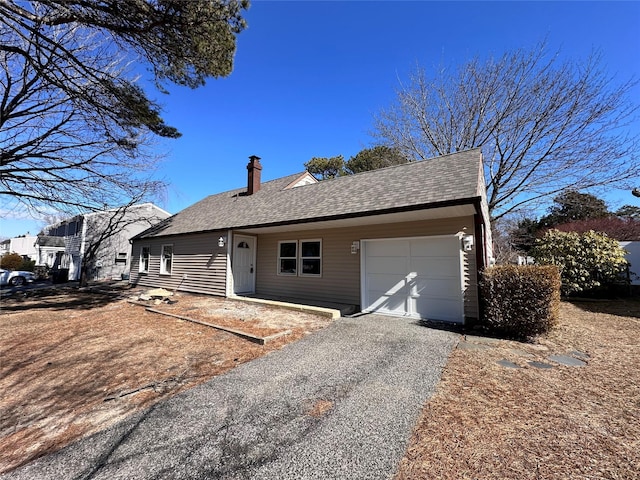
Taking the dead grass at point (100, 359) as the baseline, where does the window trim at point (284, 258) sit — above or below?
above

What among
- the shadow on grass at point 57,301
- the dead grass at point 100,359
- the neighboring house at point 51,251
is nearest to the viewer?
the dead grass at point 100,359

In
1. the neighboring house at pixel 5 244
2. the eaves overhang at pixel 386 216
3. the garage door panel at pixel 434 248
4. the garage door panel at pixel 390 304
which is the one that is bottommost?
the garage door panel at pixel 390 304

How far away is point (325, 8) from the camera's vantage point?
8828 millimetres

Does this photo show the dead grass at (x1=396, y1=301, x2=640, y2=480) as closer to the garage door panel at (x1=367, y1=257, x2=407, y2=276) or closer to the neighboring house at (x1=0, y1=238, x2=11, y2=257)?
the garage door panel at (x1=367, y1=257, x2=407, y2=276)

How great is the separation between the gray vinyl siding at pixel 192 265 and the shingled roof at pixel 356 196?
0.45 meters

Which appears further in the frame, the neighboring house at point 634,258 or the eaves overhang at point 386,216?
the neighboring house at point 634,258

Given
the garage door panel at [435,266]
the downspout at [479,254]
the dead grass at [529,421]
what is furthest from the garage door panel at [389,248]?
the dead grass at [529,421]

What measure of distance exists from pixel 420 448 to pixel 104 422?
3230mm

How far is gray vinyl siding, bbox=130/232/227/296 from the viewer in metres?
10.8

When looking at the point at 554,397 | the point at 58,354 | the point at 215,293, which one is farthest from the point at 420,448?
the point at 215,293

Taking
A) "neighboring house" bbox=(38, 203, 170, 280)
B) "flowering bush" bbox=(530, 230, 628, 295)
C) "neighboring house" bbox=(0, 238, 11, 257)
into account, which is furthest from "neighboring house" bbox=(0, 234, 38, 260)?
"flowering bush" bbox=(530, 230, 628, 295)

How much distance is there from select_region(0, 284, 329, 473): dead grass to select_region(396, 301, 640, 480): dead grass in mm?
3005

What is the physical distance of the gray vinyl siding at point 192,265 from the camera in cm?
1081

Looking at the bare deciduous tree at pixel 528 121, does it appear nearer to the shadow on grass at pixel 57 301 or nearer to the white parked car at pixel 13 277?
the shadow on grass at pixel 57 301
